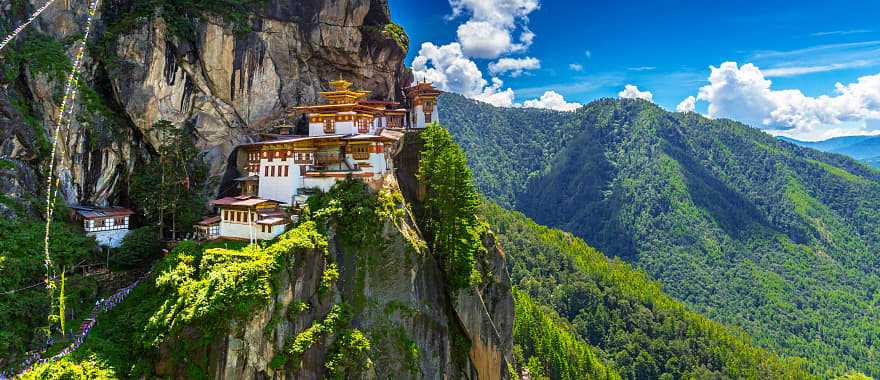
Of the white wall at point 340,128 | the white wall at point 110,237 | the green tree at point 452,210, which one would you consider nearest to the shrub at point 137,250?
the white wall at point 110,237

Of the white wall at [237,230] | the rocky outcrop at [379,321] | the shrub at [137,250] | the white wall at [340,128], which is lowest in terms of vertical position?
the rocky outcrop at [379,321]

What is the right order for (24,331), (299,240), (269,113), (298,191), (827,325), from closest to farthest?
(24,331)
(299,240)
(298,191)
(269,113)
(827,325)

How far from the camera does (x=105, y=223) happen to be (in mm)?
41562

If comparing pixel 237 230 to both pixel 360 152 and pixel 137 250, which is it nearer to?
pixel 137 250

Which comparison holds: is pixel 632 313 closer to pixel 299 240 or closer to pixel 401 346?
pixel 401 346

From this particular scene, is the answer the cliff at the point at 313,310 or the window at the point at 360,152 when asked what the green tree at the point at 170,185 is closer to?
the cliff at the point at 313,310

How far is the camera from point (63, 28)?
44219 mm

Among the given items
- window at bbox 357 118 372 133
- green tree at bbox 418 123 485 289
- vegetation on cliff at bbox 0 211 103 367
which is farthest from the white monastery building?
green tree at bbox 418 123 485 289

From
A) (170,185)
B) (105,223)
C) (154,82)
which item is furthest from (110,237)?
(154,82)

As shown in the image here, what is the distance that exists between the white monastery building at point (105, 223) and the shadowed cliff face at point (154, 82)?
2190 mm

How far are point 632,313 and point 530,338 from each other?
160 feet

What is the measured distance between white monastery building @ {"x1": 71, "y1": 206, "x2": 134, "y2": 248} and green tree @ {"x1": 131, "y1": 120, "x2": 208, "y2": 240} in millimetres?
1979

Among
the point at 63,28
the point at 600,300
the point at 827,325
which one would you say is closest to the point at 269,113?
the point at 63,28

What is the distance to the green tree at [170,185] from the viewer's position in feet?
144
